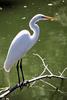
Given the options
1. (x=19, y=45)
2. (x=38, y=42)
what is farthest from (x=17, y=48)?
(x=38, y=42)

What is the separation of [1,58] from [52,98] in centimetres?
178

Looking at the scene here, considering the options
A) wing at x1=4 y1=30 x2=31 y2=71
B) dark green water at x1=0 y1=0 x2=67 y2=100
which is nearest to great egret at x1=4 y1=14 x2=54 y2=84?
wing at x1=4 y1=30 x2=31 y2=71

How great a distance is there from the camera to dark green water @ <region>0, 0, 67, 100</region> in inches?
219

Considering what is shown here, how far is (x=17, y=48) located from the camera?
4.87 meters

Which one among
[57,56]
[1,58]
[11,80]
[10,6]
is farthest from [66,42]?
[10,6]

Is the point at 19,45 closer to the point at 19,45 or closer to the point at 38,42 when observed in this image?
the point at 19,45

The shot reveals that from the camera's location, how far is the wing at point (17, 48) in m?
4.79

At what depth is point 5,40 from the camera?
26.0ft

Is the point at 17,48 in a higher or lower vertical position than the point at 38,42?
lower

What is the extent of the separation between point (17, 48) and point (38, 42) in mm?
2655

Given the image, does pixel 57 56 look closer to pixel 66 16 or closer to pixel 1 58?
pixel 1 58

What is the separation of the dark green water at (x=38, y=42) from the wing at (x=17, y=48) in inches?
22.1

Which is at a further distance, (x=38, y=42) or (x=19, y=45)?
(x=38, y=42)

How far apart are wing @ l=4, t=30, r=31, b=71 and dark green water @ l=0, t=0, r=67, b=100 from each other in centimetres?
56
